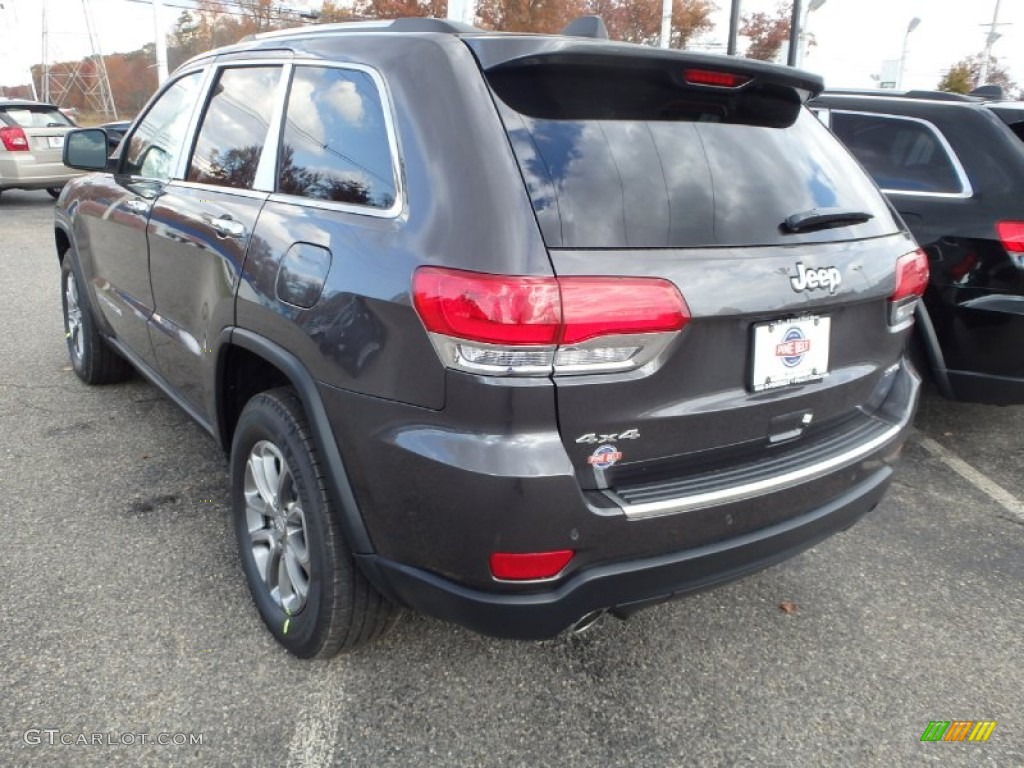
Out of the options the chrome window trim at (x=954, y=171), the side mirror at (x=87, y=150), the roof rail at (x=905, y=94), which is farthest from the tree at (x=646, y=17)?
the side mirror at (x=87, y=150)

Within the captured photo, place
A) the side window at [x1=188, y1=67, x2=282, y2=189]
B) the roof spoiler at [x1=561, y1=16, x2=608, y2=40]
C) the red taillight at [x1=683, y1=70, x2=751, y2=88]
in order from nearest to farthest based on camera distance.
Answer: the red taillight at [x1=683, y1=70, x2=751, y2=88], the roof spoiler at [x1=561, y1=16, x2=608, y2=40], the side window at [x1=188, y1=67, x2=282, y2=189]

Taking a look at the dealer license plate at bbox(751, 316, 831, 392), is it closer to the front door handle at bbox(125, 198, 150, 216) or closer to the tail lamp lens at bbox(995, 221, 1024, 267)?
the tail lamp lens at bbox(995, 221, 1024, 267)

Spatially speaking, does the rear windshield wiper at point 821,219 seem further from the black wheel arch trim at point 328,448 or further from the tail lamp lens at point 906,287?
the black wheel arch trim at point 328,448

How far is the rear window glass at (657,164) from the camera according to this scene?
1.93 m

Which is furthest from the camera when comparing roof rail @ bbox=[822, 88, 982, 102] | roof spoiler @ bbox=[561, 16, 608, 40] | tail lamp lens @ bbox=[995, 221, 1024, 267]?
roof rail @ bbox=[822, 88, 982, 102]

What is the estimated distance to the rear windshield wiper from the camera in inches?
87.7

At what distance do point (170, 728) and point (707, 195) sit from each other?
2019mm

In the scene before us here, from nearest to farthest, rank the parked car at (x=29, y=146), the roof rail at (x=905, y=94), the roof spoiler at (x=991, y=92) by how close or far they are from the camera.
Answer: the roof rail at (x=905, y=94) < the roof spoiler at (x=991, y=92) < the parked car at (x=29, y=146)

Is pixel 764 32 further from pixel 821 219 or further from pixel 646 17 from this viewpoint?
pixel 821 219

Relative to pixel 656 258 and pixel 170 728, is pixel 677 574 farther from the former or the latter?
pixel 170 728

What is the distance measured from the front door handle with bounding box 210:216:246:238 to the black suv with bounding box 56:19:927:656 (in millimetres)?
14

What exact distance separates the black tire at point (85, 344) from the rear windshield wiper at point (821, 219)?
12.3 ft

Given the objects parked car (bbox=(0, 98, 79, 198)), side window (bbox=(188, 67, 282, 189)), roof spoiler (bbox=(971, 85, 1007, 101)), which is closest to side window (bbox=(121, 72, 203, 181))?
side window (bbox=(188, 67, 282, 189))

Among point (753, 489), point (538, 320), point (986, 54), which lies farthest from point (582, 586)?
point (986, 54)
